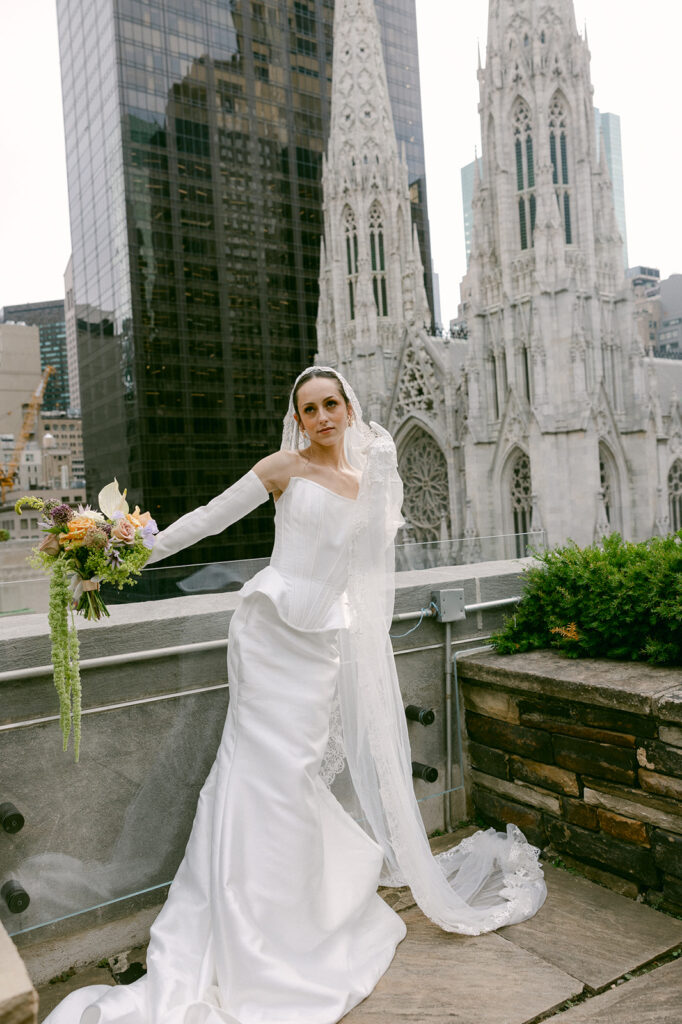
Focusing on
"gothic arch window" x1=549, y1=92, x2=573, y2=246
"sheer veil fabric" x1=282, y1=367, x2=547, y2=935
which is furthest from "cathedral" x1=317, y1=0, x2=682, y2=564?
"sheer veil fabric" x1=282, y1=367, x2=547, y2=935

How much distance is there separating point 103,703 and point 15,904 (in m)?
0.78

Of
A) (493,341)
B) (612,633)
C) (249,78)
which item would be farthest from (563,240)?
(249,78)

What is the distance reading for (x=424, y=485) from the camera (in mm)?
34562

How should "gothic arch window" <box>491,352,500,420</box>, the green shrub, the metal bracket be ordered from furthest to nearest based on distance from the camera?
"gothic arch window" <box>491,352,500,420</box>, the metal bracket, the green shrub

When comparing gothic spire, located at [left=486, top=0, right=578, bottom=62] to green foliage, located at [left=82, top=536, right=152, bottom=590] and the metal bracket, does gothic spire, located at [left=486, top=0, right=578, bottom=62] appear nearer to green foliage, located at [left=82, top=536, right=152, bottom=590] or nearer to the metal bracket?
the metal bracket

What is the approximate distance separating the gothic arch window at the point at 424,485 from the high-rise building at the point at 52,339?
8173cm

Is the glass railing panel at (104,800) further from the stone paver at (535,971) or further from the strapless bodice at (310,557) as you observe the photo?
the strapless bodice at (310,557)

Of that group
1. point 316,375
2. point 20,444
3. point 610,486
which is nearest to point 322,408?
point 316,375

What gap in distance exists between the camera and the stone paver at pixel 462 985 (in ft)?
8.32

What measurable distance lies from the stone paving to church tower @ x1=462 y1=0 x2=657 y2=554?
24.9 meters

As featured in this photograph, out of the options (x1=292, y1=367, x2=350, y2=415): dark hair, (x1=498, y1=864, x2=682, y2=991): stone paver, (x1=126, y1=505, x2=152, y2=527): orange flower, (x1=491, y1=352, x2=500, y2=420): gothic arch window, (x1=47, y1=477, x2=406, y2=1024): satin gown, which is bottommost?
(x1=498, y1=864, x2=682, y2=991): stone paver

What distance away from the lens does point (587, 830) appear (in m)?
3.38

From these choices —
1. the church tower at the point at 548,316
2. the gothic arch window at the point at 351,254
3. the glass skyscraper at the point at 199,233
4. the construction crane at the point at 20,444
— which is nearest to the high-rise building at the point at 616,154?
the glass skyscraper at the point at 199,233

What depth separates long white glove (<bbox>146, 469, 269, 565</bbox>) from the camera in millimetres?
2945
